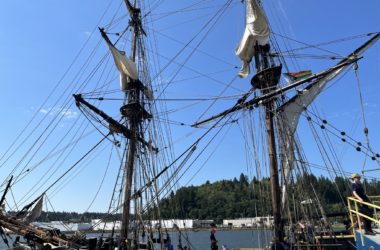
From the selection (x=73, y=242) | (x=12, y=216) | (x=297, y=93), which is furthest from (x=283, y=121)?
(x=12, y=216)

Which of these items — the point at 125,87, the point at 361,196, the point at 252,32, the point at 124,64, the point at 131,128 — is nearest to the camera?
the point at 361,196

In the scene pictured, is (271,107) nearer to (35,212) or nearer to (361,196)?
(361,196)

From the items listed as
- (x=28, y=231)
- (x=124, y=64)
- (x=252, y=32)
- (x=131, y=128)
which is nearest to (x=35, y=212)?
(x=28, y=231)

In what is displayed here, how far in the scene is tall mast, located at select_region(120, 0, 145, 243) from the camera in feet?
64.4

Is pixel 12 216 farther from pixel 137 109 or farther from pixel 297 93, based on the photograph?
pixel 297 93

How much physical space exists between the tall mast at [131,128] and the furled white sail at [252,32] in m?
8.04

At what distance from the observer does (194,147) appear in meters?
18.8

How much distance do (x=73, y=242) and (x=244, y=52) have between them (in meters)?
15.4

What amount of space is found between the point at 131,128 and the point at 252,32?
33.8 feet

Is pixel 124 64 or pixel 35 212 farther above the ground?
pixel 124 64

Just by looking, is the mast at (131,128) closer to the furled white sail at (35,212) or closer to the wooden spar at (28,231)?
the wooden spar at (28,231)

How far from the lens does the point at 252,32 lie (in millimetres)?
21719

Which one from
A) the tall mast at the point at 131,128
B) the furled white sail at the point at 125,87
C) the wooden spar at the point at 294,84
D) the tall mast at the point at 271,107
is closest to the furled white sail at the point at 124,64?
the furled white sail at the point at 125,87

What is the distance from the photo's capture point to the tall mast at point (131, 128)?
19.6 metres
